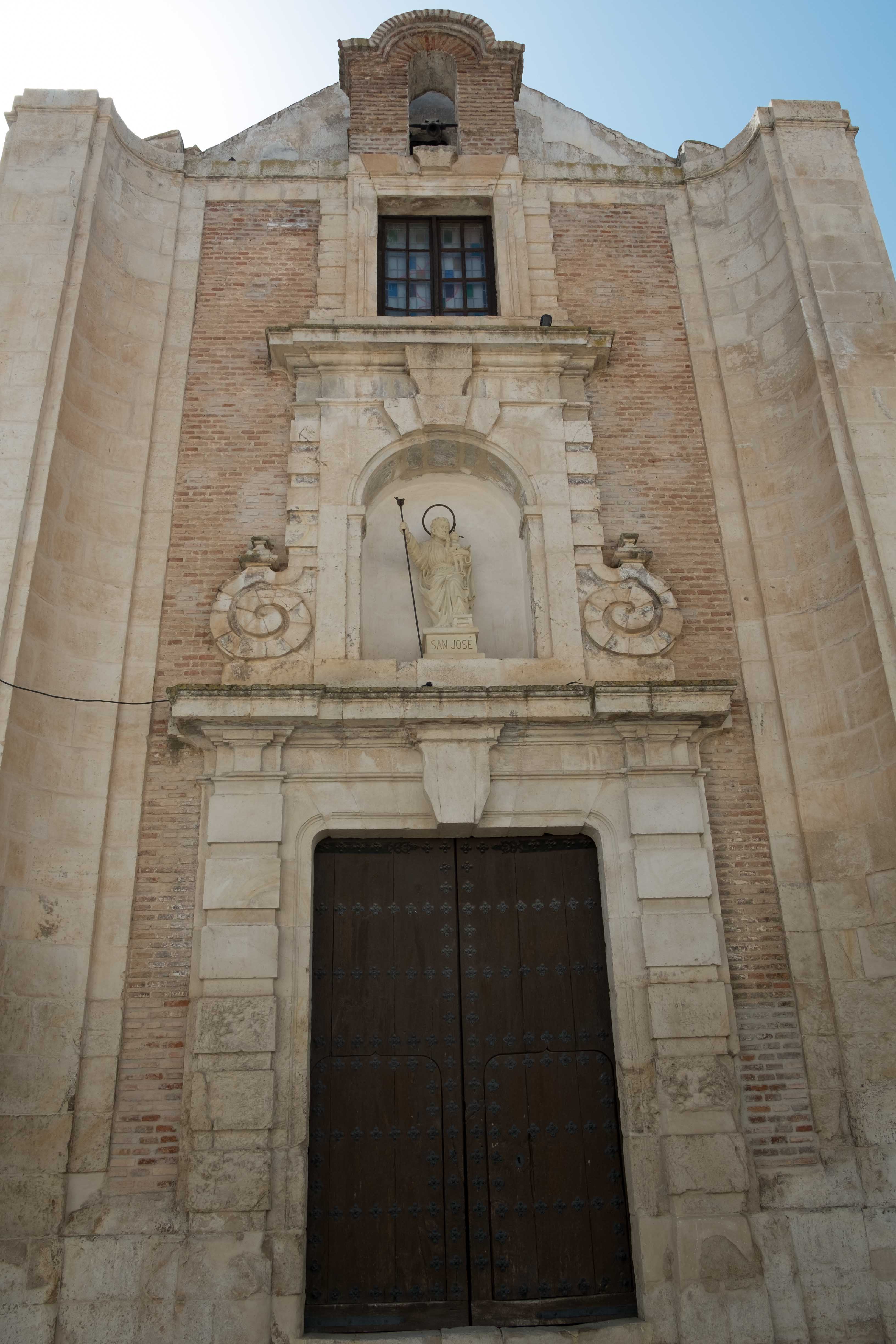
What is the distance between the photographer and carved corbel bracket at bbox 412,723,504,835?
25.3 ft

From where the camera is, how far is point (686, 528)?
30.1 feet

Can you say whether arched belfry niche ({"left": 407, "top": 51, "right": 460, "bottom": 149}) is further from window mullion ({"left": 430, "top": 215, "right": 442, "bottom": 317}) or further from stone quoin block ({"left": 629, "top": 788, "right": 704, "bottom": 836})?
stone quoin block ({"left": 629, "top": 788, "right": 704, "bottom": 836})

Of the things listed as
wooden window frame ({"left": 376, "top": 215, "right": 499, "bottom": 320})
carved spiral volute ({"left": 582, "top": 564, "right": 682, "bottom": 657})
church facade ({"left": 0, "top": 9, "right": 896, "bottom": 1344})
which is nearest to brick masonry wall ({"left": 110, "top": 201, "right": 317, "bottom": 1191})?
church facade ({"left": 0, "top": 9, "right": 896, "bottom": 1344})

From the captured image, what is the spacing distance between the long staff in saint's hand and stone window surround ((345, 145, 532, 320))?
8.75ft

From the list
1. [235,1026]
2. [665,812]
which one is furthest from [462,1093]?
[665,812]

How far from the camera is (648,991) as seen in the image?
23.9 ft

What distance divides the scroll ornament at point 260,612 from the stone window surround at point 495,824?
627 mm

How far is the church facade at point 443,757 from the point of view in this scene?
680 centimetres

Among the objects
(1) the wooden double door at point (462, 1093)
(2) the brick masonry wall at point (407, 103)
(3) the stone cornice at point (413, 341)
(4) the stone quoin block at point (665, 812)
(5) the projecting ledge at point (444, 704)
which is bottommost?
(1) the wooden double door at point (462, 1093)

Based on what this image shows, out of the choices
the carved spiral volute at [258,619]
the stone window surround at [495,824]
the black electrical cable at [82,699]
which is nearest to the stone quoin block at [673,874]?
the stone window surround at [495,824]

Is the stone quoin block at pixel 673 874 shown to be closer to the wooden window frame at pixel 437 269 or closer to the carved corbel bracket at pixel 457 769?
the carved corbel bracket at pixel 457 769

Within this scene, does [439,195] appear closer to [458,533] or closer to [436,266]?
[436,266]

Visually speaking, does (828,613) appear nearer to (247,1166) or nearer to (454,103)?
(247,1166)

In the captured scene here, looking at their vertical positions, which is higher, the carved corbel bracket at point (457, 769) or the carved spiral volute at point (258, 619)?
the carved spiral volute at point (258, 619)
